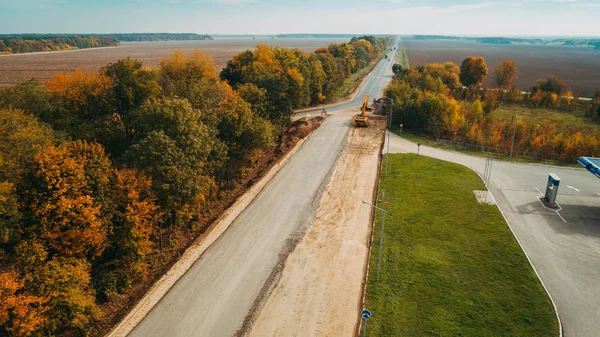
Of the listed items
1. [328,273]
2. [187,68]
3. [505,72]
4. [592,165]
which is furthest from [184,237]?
[505,72]

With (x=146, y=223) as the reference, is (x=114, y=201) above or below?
above

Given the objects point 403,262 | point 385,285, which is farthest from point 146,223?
point 403,262

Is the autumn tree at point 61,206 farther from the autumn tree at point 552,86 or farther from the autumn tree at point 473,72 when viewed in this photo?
the autumn tree at point 473,72

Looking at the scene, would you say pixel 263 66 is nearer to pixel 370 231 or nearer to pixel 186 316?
pixel 370 231

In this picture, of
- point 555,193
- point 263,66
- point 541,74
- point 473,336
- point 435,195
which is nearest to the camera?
point 473,336

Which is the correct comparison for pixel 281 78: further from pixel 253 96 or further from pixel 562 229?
pixel 562 229

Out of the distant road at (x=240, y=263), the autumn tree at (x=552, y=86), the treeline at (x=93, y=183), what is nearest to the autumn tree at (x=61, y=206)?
the treeline at (x=93, y=183)
